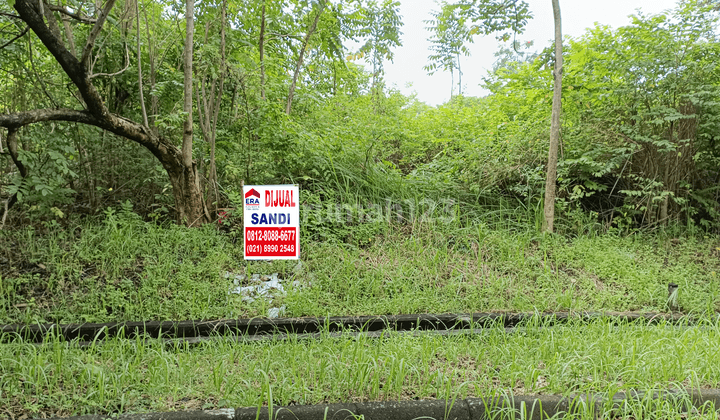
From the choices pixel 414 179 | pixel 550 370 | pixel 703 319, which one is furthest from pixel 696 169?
pixel 550 370

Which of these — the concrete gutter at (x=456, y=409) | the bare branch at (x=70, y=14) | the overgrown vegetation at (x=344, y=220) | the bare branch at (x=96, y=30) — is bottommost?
the concrete gutter at (x=456, y=409)

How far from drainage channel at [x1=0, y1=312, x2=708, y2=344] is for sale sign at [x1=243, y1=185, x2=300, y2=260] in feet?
2.03

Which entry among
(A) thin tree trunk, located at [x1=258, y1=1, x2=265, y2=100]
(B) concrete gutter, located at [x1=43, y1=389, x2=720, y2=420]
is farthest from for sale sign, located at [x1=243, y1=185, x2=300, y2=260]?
(A) thin tree trunk, located at [x1=258, y1=1, x2=265, y2=100]

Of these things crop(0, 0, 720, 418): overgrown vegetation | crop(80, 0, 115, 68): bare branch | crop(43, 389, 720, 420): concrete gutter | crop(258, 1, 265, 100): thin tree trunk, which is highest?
crop(258, 1, 265, 100): thin tree trunk

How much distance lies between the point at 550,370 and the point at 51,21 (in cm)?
481

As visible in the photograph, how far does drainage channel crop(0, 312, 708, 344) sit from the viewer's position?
3088 mm

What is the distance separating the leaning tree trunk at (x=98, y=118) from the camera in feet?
11.1

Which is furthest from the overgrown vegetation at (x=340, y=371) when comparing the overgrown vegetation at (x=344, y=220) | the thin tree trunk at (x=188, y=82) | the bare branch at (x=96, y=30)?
the thin tree trunk at (x=188, y=82)

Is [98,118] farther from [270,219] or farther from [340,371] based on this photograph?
[340,371]

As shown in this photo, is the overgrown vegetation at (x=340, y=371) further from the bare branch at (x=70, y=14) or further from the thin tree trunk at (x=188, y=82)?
the bare branch at (x=70, y=14)

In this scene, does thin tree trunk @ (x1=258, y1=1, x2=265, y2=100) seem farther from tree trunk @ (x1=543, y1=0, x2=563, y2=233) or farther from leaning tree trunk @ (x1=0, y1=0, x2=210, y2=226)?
tree trunk @ (x1=543, y1=0, x2=563, y2=233)

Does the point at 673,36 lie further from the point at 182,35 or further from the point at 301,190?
the point at 182,35

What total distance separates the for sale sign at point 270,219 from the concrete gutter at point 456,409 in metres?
1.76

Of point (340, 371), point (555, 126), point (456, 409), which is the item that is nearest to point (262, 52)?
point (555, 126)
